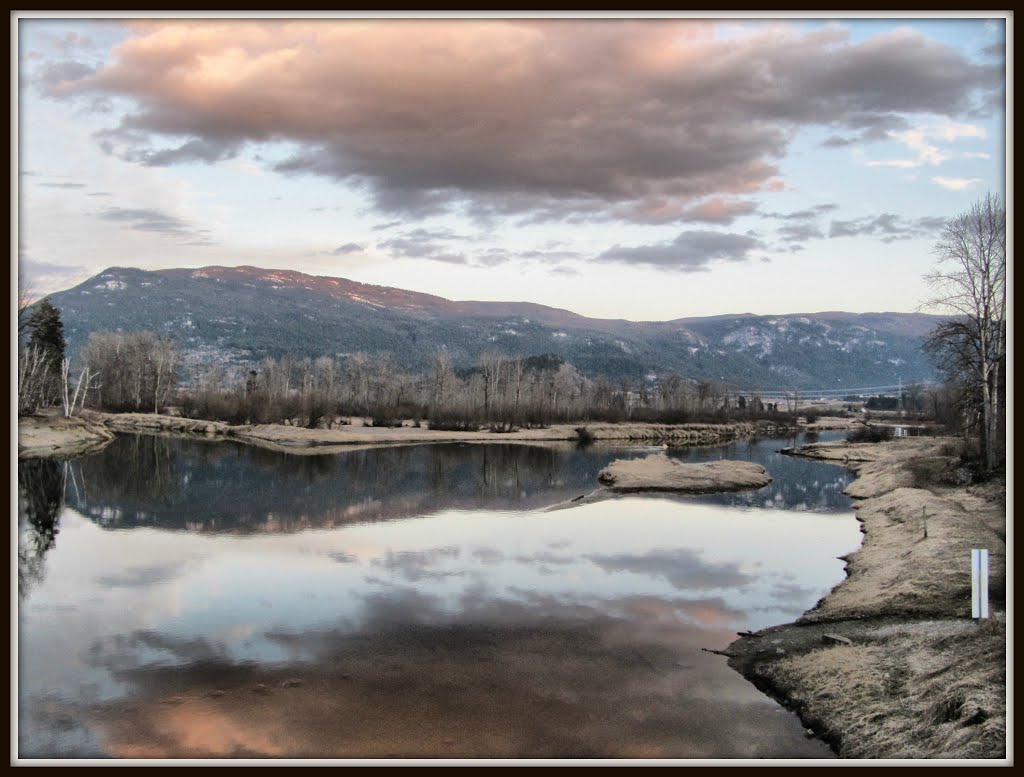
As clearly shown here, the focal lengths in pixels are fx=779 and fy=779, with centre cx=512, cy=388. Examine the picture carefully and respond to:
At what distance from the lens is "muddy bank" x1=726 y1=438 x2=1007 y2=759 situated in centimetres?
966

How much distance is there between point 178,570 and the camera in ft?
64.0

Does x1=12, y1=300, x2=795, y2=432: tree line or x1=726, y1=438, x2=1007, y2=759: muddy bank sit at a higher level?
x1=12, y1=300, x2=795, y2=432: tree line

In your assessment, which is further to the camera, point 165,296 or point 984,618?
point 165,296

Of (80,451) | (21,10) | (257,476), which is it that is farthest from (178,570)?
(80,451)

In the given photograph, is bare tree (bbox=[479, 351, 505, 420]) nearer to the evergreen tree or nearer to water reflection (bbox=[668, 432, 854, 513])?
water reflection (bbox=[668, 432, 854, 513])

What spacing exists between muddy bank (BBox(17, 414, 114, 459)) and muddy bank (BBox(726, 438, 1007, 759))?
4381 cm

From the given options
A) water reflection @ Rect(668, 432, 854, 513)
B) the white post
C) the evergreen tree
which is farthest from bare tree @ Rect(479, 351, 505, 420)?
the white post

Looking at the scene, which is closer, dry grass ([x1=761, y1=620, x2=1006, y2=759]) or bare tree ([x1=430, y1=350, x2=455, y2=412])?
dry grass ([x1=761, y1=620, x2=1006, y2=759])

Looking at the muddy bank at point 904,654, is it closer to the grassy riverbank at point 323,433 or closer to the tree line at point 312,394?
the tree line at point 312,394

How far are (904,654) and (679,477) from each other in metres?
29.3

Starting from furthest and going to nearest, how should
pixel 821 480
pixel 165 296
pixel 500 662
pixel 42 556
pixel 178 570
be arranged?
pixel 165 296, pixel 821 480, pixel 42 556, pixel 178 570, pixel 500 662

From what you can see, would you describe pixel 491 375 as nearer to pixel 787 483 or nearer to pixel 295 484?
pixel 787 483

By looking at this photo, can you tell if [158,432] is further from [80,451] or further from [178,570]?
[178,570]

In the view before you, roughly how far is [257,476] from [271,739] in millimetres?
31789
